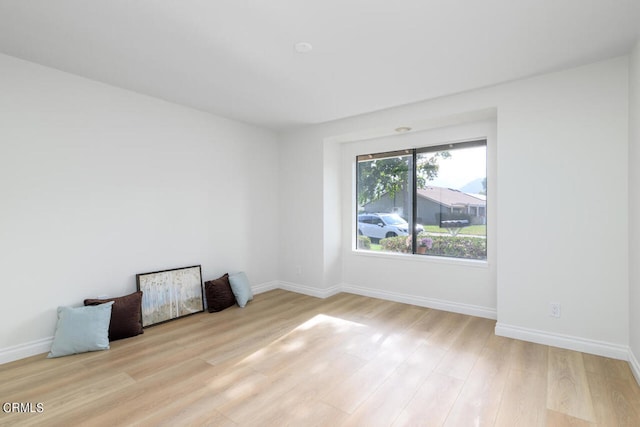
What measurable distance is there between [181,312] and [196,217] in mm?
1151

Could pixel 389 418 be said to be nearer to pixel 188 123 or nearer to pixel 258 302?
pixel 258 302

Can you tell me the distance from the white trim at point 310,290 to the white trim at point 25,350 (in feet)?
9.35

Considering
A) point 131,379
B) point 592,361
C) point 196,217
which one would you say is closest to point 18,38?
point 196,217

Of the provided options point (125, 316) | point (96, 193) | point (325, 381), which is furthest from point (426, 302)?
point (96, 193)

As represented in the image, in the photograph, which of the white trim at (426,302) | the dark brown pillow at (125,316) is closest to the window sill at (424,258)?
the white trim at (426,302)

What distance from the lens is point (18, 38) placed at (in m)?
2.27

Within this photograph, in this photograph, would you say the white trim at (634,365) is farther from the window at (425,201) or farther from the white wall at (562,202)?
the window at (425,201)

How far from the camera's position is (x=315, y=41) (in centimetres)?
230

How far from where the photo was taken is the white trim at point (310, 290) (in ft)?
14.7

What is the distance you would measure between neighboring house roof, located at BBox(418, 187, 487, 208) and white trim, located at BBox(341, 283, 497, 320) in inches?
48.7

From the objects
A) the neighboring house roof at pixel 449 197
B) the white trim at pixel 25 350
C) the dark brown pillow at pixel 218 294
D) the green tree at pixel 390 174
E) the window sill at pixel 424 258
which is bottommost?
the white trim at pixel 25 350

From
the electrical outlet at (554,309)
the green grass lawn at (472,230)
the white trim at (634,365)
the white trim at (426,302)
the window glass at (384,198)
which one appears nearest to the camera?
the white trim at (634,365)

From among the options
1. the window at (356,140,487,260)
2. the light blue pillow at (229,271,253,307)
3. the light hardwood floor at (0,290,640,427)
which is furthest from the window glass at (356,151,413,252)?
the light blue pillow at (229,271,253,307)

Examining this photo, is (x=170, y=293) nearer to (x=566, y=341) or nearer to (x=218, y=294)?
(x=218, y=294)
